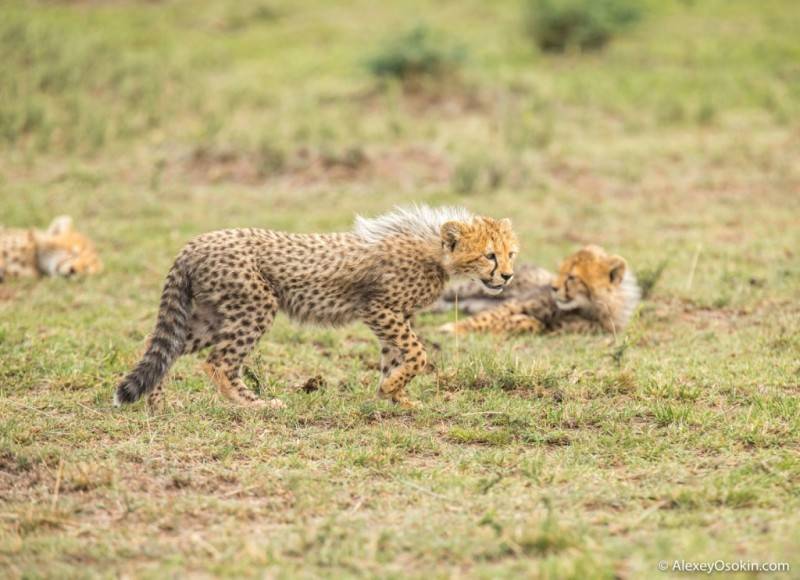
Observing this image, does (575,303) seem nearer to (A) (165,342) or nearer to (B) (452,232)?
(B) (452,232)

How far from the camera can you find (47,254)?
8219 millimetres

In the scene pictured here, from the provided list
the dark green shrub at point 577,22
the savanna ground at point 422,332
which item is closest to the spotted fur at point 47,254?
the savanna ground at point 422,332

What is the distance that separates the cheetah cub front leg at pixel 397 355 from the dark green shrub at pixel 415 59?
8.77 meters

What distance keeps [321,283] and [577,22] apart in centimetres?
1128

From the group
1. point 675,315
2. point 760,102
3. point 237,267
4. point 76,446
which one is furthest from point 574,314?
point 760,102

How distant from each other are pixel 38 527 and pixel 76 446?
834mm

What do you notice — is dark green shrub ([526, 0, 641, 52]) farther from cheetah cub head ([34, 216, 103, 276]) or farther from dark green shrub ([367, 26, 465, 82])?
cheetah cub head ([34, 216, 103, 276])

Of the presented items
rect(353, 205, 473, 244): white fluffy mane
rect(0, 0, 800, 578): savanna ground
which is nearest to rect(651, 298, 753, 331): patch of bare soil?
rect(0, 0, 800, 578): savanna ground

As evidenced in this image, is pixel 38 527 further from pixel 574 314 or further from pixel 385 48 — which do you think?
pixel 385 48

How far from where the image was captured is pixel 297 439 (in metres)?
4.82

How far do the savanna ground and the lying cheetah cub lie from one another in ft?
0.85

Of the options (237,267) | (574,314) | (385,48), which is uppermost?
(385,48)

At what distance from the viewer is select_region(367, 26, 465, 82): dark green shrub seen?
13.7 meters

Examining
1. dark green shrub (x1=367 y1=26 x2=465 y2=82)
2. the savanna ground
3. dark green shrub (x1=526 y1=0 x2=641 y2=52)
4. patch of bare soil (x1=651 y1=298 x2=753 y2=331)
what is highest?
dark green shrub (x1=526 y1=0 x2=641 y2=52)
